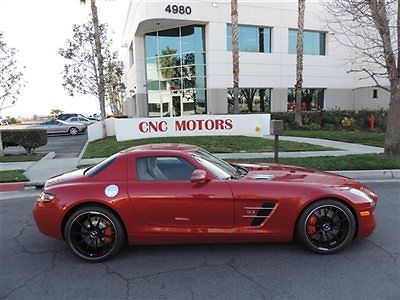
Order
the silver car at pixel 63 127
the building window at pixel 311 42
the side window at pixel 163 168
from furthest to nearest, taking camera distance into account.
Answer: the silver car at pixel 63 127, the building window at pixel 311 42, the side window at pixel 163 168

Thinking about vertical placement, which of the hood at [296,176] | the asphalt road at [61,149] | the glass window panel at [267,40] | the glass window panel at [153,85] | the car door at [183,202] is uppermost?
the glass window panel at [267,40]

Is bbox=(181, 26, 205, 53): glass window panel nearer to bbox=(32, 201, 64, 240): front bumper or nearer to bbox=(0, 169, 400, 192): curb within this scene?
bbox=(0, 169, 400, 192): curb

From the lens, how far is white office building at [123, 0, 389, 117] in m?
21.9

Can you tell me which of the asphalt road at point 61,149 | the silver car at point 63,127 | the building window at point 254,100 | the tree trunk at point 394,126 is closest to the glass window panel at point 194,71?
Result: the building window at point 254,100

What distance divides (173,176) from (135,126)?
1061 centimetres

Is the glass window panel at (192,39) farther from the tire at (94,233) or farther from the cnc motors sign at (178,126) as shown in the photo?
the tire at (94,233)

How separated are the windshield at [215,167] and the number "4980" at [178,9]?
62.3 ft

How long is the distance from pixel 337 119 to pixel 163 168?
1923 centimetres

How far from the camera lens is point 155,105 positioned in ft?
81.0

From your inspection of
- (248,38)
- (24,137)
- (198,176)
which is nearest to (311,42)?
(248,38)

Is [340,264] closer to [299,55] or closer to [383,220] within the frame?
[383,220]

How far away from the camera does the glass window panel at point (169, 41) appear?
75.9ft

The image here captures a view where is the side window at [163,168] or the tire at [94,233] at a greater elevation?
the side window at [163,168]

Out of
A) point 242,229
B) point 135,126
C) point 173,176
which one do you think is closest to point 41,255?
point 173,176
